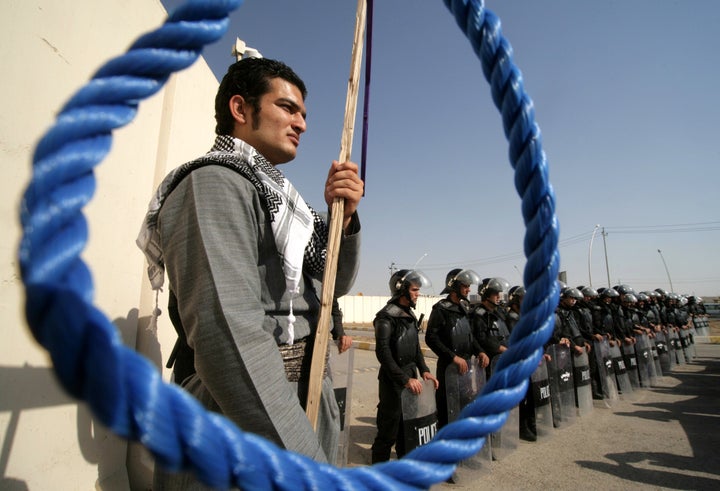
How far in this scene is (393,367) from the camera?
13.0ft

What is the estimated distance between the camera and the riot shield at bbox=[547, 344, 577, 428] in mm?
5555

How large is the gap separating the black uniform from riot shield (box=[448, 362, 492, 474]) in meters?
0.31

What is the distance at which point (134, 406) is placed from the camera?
0.29 m

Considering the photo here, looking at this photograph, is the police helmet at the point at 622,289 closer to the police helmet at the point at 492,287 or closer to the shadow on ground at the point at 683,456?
the shadow on ground at the point at 683,456

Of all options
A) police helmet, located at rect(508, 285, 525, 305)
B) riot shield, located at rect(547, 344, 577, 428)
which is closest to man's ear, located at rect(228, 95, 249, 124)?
riot shield, located at rect(547, 344, 577, 428)

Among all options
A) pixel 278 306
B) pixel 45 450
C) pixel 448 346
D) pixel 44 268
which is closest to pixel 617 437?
pixel 448 346

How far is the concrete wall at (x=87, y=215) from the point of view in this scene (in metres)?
1.57

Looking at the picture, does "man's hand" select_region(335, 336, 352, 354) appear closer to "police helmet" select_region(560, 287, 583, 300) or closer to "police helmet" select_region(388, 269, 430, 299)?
"police helmet" select_region(388, 269, 430, 299)

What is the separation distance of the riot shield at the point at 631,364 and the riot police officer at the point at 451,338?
5.23 metres

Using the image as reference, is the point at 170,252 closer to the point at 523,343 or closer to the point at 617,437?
the point at 523,343

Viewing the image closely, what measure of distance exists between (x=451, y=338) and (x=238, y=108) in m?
3.93

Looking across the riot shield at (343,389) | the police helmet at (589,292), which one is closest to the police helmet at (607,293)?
the police helmet at (589,292)

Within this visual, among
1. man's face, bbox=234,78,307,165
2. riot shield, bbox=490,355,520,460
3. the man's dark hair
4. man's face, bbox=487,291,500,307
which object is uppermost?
the man's dark hair

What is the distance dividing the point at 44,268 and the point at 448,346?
4.67 m
